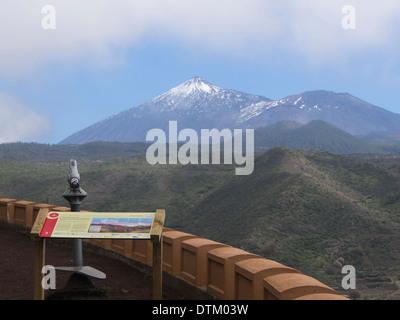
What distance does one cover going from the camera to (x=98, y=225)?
23.8 ft

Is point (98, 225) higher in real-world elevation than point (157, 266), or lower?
higher

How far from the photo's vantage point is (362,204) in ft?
208

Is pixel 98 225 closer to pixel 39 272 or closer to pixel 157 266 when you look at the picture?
pixel 157 266

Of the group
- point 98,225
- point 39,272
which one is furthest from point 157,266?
point 39,272

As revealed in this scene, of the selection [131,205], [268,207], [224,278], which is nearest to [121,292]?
[224,278]

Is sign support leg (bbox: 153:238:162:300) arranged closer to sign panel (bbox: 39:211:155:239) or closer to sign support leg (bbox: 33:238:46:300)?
sign panel (bbox: 39:211:155:239)

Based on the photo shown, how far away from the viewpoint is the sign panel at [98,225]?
7.08 meters

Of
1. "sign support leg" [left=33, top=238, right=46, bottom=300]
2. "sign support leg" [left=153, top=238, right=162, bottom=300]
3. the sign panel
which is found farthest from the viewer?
"sign support leg" [left=33, top=238, right=46, bottom=300]

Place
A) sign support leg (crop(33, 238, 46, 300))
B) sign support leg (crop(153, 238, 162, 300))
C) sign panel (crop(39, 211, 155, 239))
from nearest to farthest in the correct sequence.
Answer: sign panel (crop(39, 211, 155, 239)) → sign support leg (crop(153, 238, 162, 300)) → sign support leg (crop(33, 238, 46, 300))

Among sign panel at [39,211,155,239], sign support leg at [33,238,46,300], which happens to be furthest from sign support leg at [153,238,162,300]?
sign support leg at [33,238,46,300]

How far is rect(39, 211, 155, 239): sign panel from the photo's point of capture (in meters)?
7.08

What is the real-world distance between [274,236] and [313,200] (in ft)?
30.3

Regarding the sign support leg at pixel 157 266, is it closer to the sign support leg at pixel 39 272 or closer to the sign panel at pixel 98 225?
the sign panel at pixel 98 225

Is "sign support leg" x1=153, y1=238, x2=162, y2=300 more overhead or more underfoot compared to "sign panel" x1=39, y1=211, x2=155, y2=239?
more underfoot
